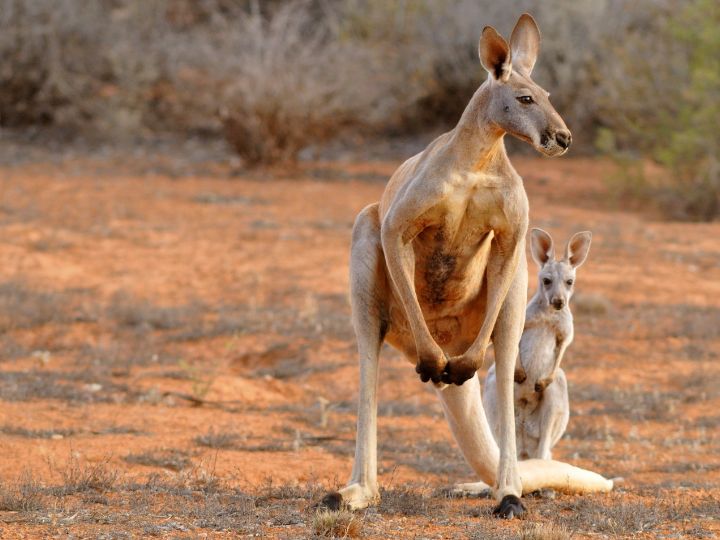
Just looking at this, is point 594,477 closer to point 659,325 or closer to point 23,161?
point 659,325

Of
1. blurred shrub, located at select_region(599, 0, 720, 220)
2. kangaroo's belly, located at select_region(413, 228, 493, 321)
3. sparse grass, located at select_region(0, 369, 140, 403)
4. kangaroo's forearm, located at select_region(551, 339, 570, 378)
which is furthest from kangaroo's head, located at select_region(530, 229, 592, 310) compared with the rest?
blurred shrub, located at select_region(599, 0, 720, 220)

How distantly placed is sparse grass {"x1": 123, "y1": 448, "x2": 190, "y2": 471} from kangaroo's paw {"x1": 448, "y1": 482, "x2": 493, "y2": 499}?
1545 mm

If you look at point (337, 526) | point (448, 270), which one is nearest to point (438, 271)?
point (448, 270)

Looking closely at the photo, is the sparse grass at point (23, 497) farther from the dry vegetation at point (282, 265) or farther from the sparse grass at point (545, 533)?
the sparse grass at point (545, 533)

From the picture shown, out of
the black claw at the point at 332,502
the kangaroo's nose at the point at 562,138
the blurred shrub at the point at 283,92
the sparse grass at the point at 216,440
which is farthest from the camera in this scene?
the blurred shrub at the point at 283,92

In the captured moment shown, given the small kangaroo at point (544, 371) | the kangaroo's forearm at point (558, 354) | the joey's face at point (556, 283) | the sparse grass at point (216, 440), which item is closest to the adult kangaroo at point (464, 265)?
the small kangaroo at point (544, 371)

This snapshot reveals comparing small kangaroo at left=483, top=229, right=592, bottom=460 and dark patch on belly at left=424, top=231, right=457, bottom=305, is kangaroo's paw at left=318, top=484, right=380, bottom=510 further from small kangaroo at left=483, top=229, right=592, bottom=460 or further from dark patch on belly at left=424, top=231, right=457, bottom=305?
small kangaroo at left=483, top=229, right=592, bottom=460

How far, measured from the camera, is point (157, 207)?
49.5ft

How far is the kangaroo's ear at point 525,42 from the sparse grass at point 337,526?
2.03 m

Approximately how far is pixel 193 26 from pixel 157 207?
11245 millimetres

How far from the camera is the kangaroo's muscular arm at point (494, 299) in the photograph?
466 centimetres

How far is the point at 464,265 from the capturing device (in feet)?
15.6

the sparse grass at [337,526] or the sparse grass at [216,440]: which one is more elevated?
the sparse grass at [337,526]

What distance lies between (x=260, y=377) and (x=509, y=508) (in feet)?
14.7
